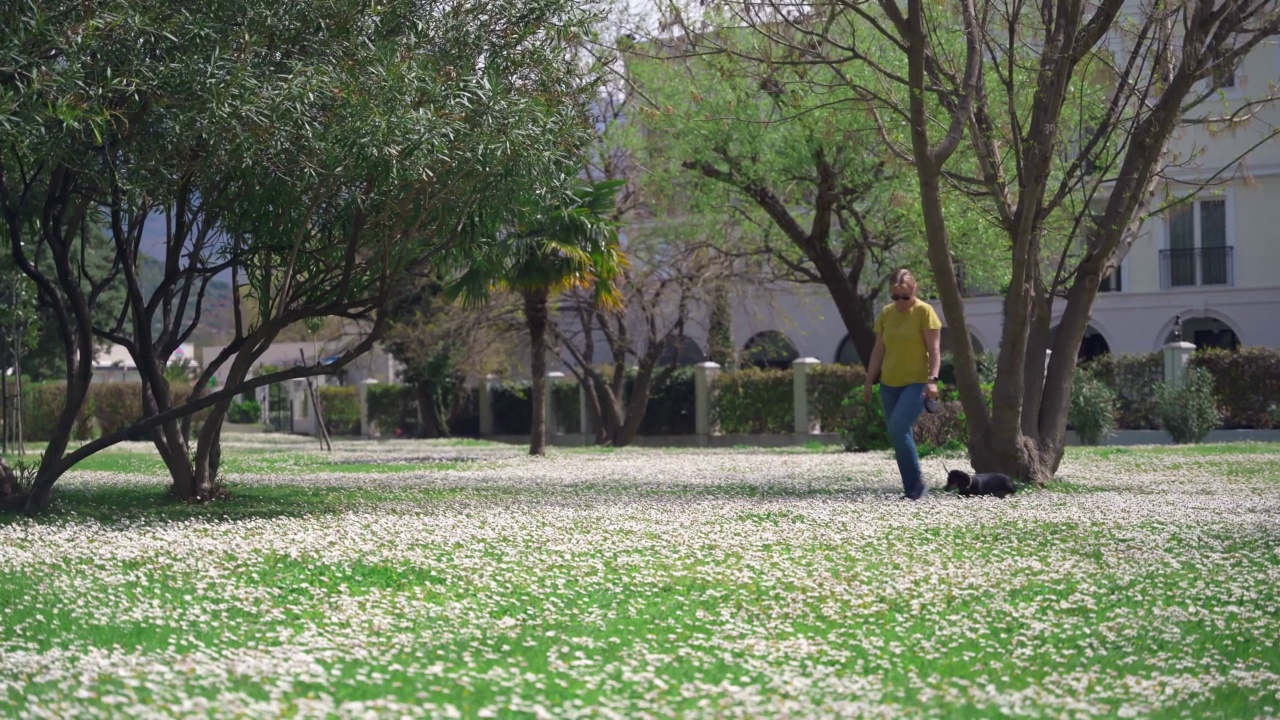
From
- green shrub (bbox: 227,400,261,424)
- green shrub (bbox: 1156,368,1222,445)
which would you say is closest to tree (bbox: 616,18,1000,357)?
green shrub (bbox: 1156,368,1222,445)

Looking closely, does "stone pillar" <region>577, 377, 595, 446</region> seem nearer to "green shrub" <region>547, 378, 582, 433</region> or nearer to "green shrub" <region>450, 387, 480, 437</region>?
"green shrub" <region>547, 378, 582, 433</region>

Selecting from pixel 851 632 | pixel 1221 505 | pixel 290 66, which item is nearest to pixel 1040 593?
pixel 851 632

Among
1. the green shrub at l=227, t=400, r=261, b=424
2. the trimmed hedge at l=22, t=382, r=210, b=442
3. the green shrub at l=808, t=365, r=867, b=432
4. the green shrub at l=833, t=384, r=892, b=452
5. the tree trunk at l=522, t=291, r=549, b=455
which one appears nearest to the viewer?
the green shrub at l=833, t=384, r=892, b=452

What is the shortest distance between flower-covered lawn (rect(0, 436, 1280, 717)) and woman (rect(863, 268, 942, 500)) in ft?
1.59

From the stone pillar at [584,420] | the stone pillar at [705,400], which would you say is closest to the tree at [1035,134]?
the stone pillar at [705,400]

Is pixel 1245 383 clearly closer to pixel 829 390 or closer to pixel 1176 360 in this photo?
pixel 1176 360

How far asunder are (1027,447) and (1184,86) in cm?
359

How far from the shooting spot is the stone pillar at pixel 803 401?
95.0 ft

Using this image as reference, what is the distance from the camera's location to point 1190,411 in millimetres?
23750

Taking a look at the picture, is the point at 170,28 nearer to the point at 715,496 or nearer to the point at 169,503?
the point at 169,503

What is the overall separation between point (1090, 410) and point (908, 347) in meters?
13.8

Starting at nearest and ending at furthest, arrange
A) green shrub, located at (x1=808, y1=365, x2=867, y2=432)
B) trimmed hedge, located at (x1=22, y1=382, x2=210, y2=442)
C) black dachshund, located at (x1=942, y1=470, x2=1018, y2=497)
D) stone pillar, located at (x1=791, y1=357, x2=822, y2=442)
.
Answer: black dachshund, located at (x1=942, y1=470, x2=1018, y2=497), green shrub, located at (x1=808, y1=365, x2=867, y2=432), stone pillar, located at (x1=791, y1=357, x2=822, y2=442), trimmed hedge, located at (x1=22, y1=382, x2=210, y2=442)

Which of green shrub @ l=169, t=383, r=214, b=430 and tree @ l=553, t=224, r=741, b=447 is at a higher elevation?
tree @ l=553, t=224, r=741, b=447

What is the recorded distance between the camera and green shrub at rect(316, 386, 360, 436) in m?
44.1
